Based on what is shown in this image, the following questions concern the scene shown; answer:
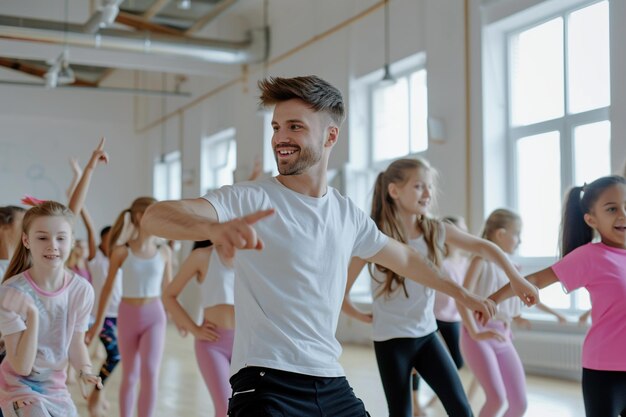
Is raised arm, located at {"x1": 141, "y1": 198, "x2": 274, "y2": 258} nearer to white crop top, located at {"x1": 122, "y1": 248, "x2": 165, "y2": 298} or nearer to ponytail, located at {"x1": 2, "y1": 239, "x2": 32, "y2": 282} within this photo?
ponytail, located at {"x1": 2, "y1": 239, "x2": 32, "y2": 282}

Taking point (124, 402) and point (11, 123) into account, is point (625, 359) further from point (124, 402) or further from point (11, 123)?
point (11, 123)

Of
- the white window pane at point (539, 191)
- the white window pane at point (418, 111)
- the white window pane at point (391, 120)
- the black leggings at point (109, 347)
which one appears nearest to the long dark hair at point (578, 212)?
the black leggings at point (109, 347)

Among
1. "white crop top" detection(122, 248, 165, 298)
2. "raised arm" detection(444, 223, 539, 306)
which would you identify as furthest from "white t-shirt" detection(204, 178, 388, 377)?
"white crop top" detection(122, 248, 165, 298)

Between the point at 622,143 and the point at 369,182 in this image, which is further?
the point at 369,182

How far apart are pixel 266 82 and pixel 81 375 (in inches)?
51.2

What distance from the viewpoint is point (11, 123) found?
15594mm

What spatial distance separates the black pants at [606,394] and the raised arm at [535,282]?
348mm

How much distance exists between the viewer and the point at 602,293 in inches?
111

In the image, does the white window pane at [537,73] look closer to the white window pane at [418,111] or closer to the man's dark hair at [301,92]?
the white window pane at [418,111]

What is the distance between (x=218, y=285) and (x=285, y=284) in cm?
192

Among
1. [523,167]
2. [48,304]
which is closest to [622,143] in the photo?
[523,167]

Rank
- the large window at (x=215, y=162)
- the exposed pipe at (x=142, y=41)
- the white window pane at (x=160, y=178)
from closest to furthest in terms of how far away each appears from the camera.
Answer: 1. the exposed pipe at (x=142, y=41)
2. the large window at (x=215, y=162)
3. the white window pane at (x=160, y=178)

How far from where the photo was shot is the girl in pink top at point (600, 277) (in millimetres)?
2662

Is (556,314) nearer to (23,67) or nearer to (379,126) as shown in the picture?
(379,126)
